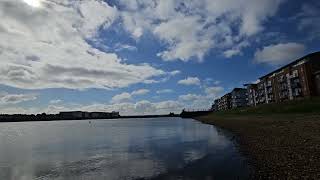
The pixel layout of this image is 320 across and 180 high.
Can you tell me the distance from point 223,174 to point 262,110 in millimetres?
81669

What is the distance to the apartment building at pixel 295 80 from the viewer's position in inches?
4048

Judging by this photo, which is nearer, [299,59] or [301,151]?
[301,151]

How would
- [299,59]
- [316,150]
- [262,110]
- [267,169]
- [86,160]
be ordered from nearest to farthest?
[267,169]
[316,150]
[86,160]
[262,110]
[299,59]

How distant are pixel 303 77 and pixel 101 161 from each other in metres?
93.4

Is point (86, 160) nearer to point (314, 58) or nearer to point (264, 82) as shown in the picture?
point (314, 58)

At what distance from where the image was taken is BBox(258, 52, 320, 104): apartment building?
10281cm

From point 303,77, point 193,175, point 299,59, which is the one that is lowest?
point 193,175

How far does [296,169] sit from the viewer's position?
68.7 ft

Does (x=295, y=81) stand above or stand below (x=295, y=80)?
below

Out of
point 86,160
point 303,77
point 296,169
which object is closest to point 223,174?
point 296,169

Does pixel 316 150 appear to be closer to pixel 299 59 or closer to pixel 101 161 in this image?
pixel 101 161

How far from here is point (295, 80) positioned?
111938 millimetres

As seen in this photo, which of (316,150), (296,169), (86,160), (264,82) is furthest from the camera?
(264,82)

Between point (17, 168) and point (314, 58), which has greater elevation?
point (314, 58)
